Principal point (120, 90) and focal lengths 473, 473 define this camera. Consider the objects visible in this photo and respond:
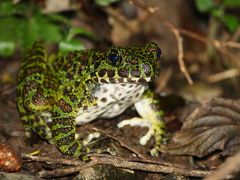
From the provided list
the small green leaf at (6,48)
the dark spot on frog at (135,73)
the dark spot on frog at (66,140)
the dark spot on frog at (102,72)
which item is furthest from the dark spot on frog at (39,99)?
the small green leaf at (6,48)

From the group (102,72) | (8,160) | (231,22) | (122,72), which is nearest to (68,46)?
(102,72)

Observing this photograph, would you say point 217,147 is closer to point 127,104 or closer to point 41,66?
point 127,104

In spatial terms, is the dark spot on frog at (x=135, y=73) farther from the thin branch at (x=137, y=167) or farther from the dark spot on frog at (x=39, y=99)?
the dark spot on frog at (x=39, y=99)

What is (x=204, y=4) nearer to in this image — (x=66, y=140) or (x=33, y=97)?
(x=33, y=97)

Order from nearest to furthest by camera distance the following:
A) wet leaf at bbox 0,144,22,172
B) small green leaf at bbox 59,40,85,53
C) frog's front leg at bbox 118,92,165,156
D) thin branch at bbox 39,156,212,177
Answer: wet leaf at bbox 0,144,22,172 < thin branch at bbox 39,156,212,177 < frog's front leg at bbox 118,92,165,156 < small green leaf at bbox 59,40,85,53

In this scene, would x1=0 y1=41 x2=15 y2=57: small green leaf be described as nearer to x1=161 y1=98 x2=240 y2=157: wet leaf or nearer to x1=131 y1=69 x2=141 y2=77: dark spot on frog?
x1=131 y1=69 x2=141 y2=77: dark spot on frog

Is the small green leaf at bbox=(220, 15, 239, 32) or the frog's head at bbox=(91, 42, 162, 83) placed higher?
the frog's head at bbox=(91, 42, 162, 83)

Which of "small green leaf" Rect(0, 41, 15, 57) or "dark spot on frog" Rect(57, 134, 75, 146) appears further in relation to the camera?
"small green leaf" Rect(0, 41, 15, 57)

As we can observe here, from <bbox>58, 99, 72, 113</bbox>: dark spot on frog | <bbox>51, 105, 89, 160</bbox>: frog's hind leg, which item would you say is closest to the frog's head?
<bbox>58, 99, 72, 113</bbox>: dark spot on frog
